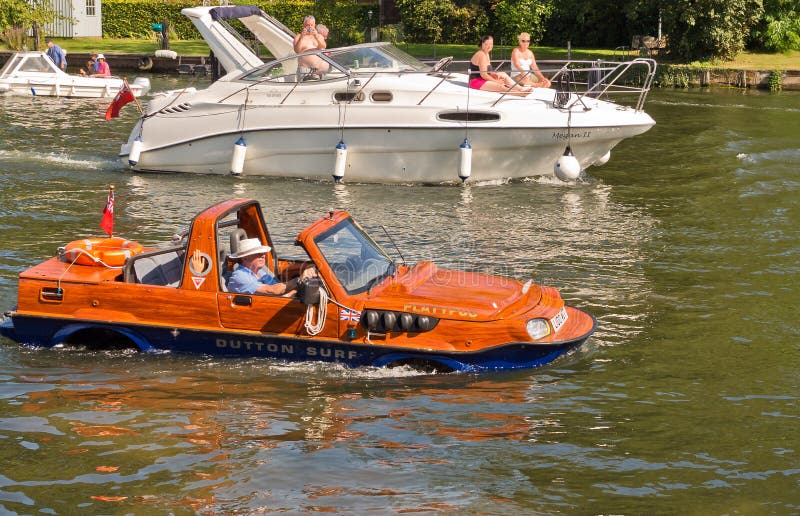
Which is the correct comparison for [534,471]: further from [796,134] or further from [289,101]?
[796,134]

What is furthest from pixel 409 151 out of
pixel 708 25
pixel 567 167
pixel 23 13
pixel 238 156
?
pixel 23 13

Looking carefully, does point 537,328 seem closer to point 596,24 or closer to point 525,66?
point 525,66

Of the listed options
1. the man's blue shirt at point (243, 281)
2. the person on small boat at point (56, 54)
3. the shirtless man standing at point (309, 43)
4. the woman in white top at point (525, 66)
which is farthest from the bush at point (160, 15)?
the man's blue shirt at point (243, 281)

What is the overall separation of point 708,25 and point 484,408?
1180 inches

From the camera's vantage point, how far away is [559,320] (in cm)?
1085

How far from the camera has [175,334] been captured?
439 inches

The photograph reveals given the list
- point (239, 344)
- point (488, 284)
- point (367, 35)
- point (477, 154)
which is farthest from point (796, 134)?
point (367, 35)

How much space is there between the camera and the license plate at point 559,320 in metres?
10.7

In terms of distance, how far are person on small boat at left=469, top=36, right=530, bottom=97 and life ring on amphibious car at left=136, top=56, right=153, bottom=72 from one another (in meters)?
A: 23.1

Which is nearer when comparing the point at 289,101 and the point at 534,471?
the point at 534,471

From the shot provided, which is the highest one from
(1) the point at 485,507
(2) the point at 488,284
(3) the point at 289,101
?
(3) the point at 289,101

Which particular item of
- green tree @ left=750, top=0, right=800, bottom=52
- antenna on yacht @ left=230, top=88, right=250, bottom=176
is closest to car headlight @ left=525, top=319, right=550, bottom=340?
antenna on yacht @ left=230, top=88, right=250, bottom=176

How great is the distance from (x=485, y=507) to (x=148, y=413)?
3.45 metres

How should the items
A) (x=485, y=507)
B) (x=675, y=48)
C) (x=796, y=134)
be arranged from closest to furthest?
(x=485, y=507)
(x=796, y=134)
(x=675, y=48)
